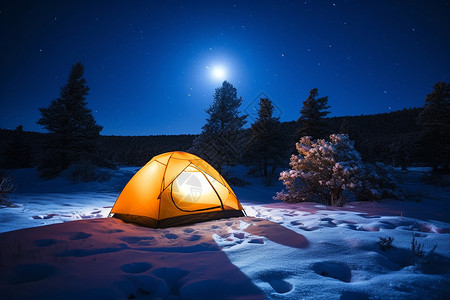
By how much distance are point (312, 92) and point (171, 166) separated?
20800 mm

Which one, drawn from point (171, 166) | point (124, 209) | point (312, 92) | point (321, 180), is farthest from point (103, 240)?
point (312, 92)

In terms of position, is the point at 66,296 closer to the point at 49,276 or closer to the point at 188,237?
the point at 49,276

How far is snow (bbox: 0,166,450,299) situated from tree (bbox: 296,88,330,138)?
17.9 metres

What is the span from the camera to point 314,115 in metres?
21.5

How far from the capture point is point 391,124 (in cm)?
5909

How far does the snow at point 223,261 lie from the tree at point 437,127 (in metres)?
20.9

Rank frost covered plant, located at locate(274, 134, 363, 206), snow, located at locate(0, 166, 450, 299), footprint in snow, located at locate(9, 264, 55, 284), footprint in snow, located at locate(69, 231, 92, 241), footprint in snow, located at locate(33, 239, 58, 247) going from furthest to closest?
frost covered plant, located at locate(274, 134, 363, 206) < footprint in snow, located at locate(69, 231, 92, 241) < footprint in snow, located at locate(33, 239, 58, 247) < footprint in snow, located at locate(9, 264, 55, 284) < snow, located at locate(0, 166, 450, 299)

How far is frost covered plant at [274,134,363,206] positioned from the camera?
23.0 ft

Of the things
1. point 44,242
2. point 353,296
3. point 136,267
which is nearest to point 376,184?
point 353,296

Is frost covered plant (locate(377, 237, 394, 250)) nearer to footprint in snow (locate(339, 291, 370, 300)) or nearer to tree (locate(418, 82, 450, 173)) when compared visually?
footprint in snow (locate(339, 291, 370, 300))

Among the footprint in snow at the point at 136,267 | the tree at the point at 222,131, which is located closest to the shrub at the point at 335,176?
the footprint in snow at the point at 136,267

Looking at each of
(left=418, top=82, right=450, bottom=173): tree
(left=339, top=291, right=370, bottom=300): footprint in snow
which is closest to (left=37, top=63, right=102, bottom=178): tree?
(left=339, top=291, right=370, bottom=300): footprint in snow

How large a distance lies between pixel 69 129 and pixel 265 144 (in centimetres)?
1826

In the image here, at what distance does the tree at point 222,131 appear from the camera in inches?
711
